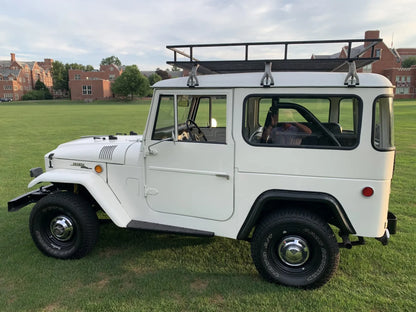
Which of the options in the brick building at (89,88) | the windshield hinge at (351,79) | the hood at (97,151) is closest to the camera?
the windshield hinge at (351,79)

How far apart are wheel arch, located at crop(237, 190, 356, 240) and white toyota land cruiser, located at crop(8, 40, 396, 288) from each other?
11 mm

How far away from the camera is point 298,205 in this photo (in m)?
3.46

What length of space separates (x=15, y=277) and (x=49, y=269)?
36 centimetres

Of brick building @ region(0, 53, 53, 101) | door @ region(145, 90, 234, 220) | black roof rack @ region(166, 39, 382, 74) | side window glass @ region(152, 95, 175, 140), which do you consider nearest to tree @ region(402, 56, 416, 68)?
black roof rack @ region(166, 39, 382, 74)

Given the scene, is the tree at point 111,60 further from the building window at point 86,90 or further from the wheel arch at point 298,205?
the wheel arch at point 298,205

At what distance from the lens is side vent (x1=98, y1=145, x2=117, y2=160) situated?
12.9ft

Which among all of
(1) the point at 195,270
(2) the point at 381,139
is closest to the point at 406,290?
(2) the point at 381,139

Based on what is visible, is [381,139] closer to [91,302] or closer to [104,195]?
[104,195]

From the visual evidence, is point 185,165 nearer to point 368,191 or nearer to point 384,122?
point 368,191

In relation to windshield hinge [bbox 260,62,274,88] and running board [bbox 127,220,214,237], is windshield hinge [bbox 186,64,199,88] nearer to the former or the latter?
windshield hinge [bbox 260,62,274,88]

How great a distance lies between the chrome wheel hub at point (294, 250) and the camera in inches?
132

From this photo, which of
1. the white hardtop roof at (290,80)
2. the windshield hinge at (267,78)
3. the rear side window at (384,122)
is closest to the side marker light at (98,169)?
the white hardtop roof at (290,80)

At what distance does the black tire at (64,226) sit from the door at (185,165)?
0.86 meters

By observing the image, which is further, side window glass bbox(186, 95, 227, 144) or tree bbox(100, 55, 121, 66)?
tree bbox(100, 55, 121, 66)
